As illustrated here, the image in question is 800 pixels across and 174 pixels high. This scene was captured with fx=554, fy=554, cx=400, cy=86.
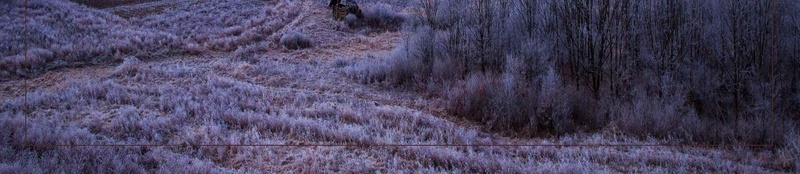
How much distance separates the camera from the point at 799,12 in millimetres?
9312

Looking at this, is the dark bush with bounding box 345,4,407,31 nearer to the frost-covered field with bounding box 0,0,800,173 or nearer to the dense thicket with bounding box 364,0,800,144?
the frost-covered field with bounding box 0,0,800,173

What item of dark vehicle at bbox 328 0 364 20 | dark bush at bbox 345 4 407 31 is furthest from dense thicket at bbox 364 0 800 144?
dark vehicle at bbox 328 0 364 20

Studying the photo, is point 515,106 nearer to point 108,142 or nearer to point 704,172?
point 704,172

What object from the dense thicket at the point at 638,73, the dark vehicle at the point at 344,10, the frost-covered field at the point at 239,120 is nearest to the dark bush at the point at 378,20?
the dark vehicle at the point at 344,10

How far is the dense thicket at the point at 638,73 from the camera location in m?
7.39

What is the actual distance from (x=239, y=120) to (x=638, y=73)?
6477 mm

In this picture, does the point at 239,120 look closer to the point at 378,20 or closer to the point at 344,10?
the point at 378,20

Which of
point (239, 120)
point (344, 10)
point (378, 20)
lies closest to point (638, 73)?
point (239, 120)

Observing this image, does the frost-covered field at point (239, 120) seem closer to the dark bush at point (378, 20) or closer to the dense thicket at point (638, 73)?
the dense thicket at point (638, 73)

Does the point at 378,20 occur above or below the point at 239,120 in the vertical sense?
above

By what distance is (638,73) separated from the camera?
9.30 metres

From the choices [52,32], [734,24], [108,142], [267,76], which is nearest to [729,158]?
[734,24]

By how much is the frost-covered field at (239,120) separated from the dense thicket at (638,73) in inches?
17.8

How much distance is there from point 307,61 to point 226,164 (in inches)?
297
